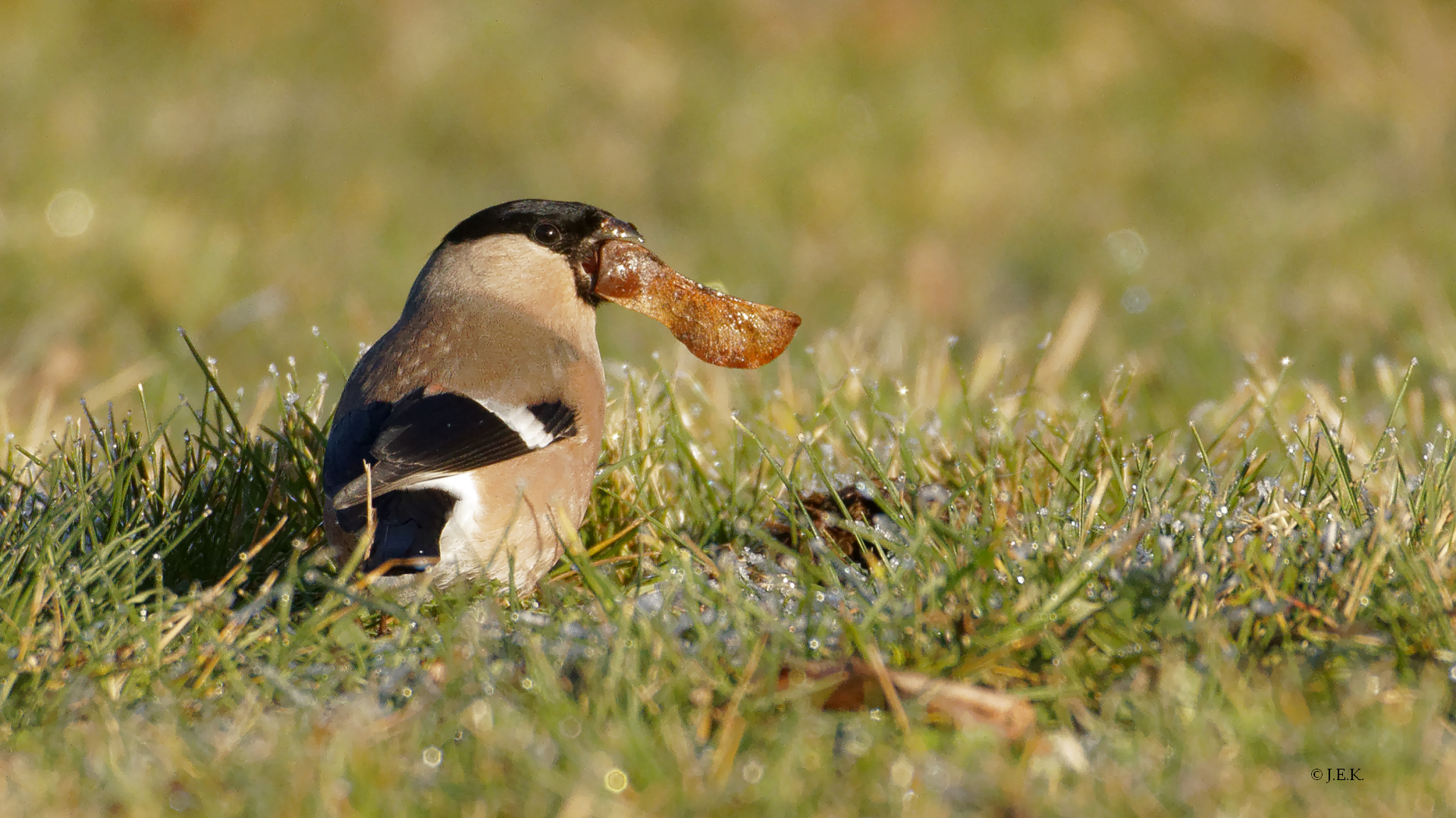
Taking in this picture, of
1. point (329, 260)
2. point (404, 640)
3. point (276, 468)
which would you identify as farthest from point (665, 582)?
point (329, 260)

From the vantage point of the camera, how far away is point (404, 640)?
8.15ft

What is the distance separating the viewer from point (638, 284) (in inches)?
140

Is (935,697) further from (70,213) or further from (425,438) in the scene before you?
(70,213)

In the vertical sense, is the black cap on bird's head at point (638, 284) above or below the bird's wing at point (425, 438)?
above

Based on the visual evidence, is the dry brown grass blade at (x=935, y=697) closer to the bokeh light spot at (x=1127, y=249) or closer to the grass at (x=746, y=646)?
the grass at (x=746, y=646)

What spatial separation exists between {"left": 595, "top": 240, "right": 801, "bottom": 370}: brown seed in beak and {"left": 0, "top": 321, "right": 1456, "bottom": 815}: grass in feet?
0.72

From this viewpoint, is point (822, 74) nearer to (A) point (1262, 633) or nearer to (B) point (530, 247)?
(B) point (530, 247)

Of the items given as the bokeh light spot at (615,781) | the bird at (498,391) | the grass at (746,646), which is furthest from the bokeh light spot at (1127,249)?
the bokeh light spot at (615,781)

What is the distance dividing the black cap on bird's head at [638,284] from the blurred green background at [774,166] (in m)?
1.71

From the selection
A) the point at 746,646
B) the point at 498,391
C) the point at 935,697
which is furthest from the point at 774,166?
the point at 935,697

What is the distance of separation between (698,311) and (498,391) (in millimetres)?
638

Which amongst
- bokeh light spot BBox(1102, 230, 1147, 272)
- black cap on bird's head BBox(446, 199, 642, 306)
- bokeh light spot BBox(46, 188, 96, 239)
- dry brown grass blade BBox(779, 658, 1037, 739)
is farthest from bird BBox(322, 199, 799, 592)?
bokeh light spot BBox(1102, 230, 1147, 272)

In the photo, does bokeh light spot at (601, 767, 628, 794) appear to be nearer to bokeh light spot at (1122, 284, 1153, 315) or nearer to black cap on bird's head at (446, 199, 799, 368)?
black cap on bird's head at (446, 199, 799, 368)

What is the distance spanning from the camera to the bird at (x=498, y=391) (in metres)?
2.83
